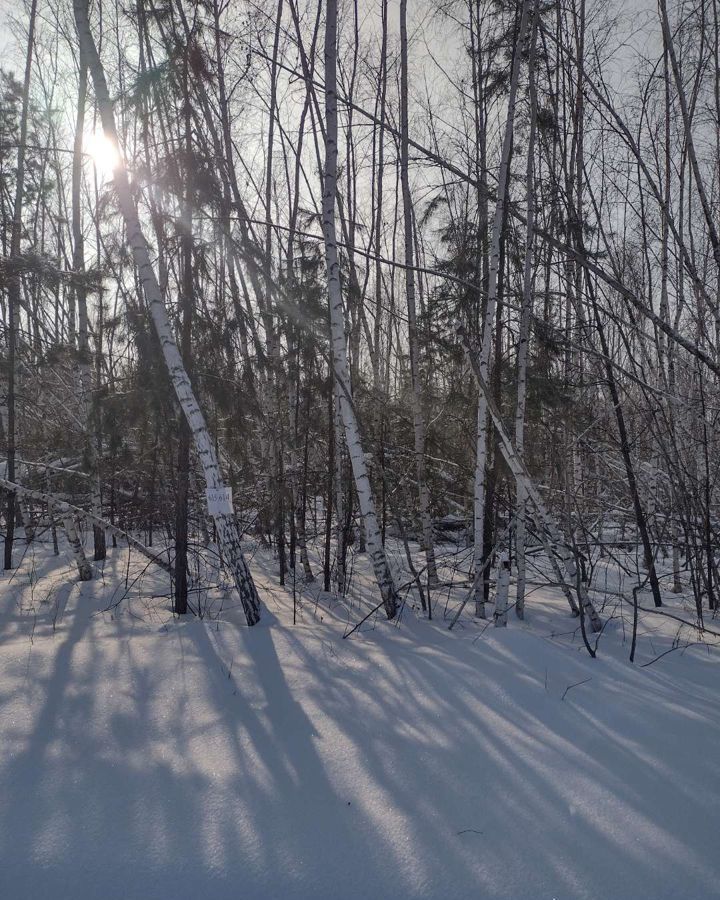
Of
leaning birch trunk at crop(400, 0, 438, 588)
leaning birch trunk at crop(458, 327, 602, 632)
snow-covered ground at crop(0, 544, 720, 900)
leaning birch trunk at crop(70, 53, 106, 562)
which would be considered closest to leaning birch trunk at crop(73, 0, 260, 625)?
snow-covered ground at crop(0, 544, 720, 900)

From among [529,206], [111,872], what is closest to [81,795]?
[111,872]

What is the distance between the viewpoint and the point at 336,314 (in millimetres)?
5598

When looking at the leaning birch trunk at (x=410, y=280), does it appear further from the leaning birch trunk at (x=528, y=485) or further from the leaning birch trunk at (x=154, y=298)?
the leaning birch trunk at (x=154, y=298)

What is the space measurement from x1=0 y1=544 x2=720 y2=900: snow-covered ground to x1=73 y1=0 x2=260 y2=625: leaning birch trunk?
3.58 ft

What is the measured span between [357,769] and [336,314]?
3.94m

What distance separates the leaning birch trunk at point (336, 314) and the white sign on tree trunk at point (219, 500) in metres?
1.24

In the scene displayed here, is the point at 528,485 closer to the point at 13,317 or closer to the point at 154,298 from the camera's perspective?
the point at 154,298

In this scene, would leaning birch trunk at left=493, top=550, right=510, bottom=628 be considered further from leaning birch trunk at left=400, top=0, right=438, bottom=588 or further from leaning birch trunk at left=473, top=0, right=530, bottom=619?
leaning birch trunk at left=400, top=0, right=438, bottom=588

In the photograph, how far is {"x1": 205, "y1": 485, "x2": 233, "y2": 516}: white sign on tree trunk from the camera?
17.7ft

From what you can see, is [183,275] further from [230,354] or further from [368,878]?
[368,878]

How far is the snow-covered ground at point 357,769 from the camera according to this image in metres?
2.27

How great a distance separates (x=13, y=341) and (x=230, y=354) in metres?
4.90

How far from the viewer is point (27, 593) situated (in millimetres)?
7656

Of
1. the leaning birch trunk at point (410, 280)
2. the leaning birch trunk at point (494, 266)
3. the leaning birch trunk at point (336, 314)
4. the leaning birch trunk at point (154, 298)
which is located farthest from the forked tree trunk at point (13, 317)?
the leaning birch trunk at point (494, 266)
